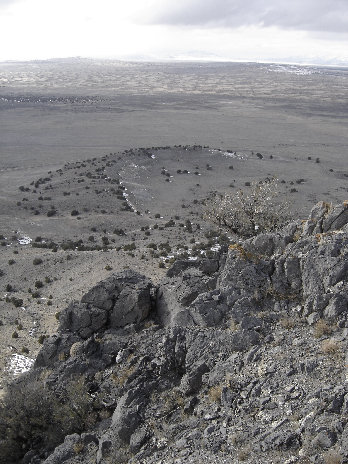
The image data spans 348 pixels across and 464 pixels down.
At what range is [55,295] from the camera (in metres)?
23.0

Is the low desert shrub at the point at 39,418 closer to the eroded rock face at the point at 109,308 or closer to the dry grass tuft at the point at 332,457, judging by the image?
the eroded rock face at the point at 109,308

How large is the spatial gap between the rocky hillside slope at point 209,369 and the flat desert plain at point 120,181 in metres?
5.01

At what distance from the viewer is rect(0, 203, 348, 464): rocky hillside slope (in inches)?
310

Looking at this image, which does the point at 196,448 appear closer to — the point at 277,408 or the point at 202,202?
the point at 277,408

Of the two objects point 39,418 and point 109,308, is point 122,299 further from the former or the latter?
point 39,418

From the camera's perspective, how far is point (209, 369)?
10.1m

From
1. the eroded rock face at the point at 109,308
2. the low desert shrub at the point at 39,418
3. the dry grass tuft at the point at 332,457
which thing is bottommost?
the low desert shrub at the point at 39,418

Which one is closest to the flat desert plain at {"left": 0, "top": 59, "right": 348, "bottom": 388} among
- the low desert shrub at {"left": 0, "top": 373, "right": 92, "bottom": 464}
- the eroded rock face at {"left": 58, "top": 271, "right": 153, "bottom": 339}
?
the eroded rock face at {"left": 58, "top": 271, "right": 153, "bottom": 339}

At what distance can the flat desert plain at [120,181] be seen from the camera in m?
24.8

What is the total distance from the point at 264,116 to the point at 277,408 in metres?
116

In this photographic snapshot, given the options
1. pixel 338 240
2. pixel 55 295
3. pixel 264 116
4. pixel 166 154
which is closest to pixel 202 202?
pixel 166 154

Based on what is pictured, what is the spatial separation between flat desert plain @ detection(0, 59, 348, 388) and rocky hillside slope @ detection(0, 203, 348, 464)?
501cm

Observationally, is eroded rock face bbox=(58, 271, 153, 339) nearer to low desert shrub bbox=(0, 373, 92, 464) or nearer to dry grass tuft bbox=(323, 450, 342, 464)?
low desert shrub bbox=(0, 373, 92, 464)

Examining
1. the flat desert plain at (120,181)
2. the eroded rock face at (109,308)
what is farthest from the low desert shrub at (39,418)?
the flat desert plain at (120,181)
